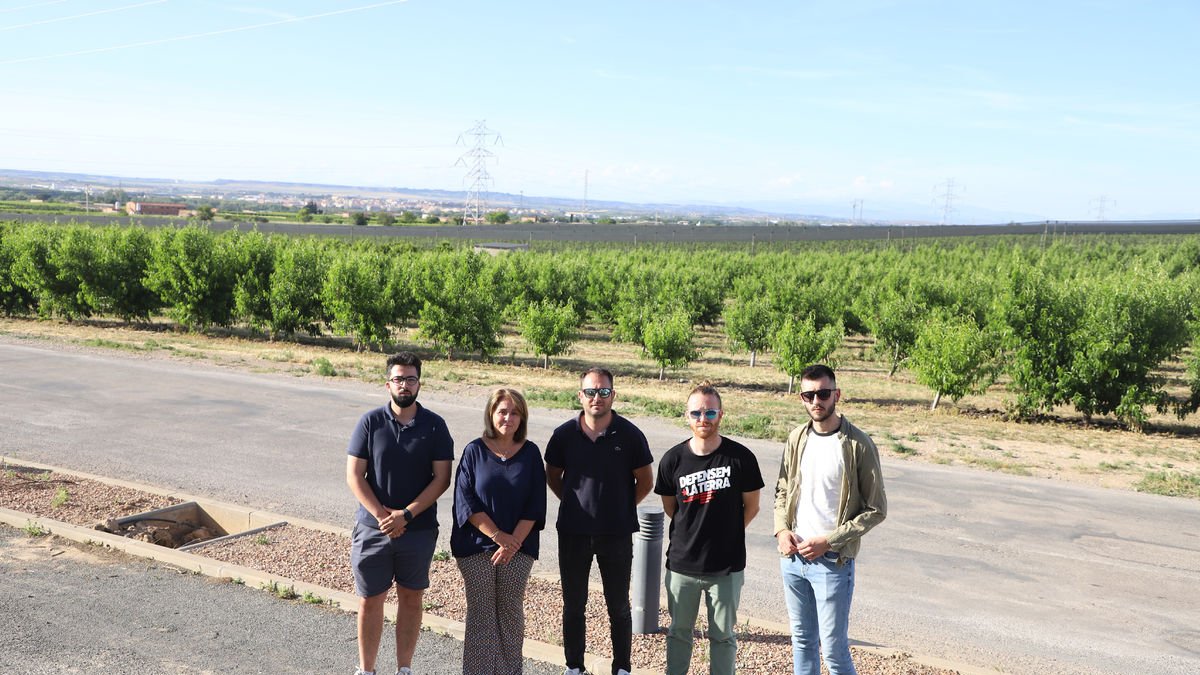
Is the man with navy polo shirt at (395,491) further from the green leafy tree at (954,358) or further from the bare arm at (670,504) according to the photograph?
the green leafy tree at (954,358)

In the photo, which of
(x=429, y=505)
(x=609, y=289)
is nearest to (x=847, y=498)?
(x=429, y=505)

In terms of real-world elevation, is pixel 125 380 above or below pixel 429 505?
below

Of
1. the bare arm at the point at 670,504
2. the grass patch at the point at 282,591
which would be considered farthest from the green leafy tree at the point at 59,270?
the bare arm at the point at 670,504

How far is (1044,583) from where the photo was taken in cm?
915

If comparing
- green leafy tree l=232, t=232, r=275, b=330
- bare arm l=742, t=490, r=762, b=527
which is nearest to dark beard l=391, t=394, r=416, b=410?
bare arm l=742, t=490, r=762, b=527

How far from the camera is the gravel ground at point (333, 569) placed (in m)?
6.55

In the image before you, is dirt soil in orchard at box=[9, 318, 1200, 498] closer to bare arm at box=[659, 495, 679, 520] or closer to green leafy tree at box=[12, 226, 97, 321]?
green leafy tree at box=[12, 226, 97, 321]

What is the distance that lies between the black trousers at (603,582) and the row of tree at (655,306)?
50.9ft

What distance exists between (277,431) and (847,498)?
11.6 meters

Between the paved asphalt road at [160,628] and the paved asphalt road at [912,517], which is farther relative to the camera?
the paved asphalt road at [912,517]

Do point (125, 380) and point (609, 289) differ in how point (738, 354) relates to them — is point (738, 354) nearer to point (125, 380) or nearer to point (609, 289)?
point (609, 289)

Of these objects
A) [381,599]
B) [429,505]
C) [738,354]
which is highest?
[429,505]

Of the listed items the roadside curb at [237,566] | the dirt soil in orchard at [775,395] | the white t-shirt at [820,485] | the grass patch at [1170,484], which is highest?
the white t-shirt at [820,485]

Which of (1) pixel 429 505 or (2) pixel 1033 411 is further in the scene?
(2) pixel 1033 411
